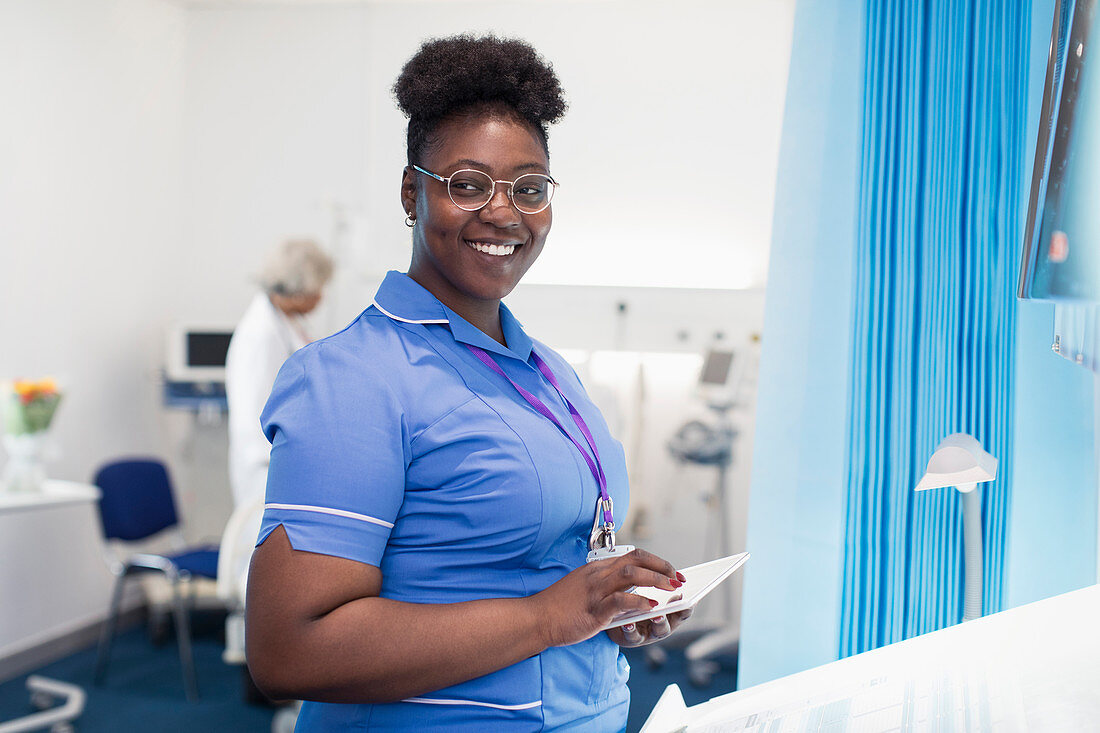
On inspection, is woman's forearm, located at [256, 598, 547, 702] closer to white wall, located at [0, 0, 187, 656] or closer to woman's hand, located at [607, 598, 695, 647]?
woman's hand, located at [607, 598, 695, 647]

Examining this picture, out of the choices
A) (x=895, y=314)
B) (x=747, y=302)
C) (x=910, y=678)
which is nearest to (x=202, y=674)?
(x=747, y=302)

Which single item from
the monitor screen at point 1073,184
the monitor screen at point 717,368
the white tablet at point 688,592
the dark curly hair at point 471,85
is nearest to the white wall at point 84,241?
the monitor screen at point 717,368

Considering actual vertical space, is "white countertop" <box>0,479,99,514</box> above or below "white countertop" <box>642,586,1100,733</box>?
below

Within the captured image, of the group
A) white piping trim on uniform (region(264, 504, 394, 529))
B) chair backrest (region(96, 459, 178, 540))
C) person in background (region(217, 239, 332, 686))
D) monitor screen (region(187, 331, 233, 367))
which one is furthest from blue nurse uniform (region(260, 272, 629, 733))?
monitor screen (region(187, 331, 233, 367))

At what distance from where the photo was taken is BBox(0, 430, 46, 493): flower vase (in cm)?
320

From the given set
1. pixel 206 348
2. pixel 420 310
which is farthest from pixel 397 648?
pixel 206 348

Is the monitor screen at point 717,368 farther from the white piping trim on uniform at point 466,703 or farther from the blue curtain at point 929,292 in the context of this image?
the white piping trim on uniform at point 466,703

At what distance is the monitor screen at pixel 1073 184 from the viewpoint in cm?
75

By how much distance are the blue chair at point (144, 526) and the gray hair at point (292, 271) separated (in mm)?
1041

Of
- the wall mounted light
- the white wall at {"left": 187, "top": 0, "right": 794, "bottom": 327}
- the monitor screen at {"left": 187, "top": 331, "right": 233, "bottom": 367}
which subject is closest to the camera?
the wall mounted light

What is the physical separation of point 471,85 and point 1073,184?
61cm

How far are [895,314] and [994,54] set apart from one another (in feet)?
1.55

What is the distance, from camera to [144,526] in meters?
3.65

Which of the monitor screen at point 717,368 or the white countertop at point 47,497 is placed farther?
the monitor screen at point 717,368
